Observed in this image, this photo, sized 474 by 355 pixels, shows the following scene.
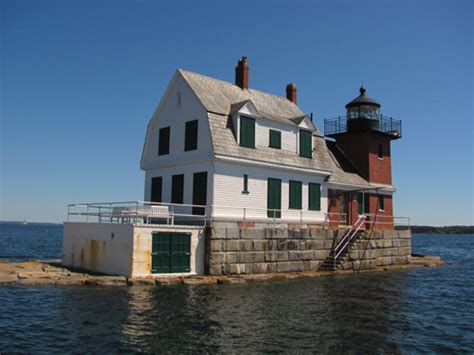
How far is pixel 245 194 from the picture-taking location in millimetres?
24391

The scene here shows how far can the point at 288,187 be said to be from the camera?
87.1ft

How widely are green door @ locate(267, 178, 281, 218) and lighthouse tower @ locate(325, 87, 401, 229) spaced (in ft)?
28.8

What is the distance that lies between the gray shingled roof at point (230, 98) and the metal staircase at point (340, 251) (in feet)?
24.0

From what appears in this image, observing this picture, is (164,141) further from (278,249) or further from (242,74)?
(278,249)

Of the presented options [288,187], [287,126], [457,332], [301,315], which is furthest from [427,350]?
[287,126]

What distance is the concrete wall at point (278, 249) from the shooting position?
21.8m

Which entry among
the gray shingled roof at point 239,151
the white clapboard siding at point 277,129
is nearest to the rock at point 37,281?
the gray shingled roof at point 239,151

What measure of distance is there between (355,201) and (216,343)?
21.0 m

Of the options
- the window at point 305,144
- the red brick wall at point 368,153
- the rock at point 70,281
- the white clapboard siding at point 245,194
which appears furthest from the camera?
the red brick wall at point 368,153

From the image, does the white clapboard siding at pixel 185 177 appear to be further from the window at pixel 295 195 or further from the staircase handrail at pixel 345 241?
the staircase handrail at pixel 345 241

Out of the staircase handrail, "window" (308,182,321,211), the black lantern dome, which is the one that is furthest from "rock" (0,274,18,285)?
the black lantern dome

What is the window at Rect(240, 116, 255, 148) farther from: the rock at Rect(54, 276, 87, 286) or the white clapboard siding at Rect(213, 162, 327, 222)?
the rock at Rect(54, 276, 87, 286)

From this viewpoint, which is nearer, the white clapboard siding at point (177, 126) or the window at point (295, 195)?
the white clapboard siding at point (177, 126)

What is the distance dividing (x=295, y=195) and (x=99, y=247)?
11.1 meters
